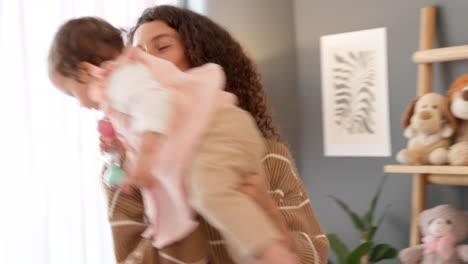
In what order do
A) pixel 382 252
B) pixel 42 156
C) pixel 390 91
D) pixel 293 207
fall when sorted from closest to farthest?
pixel 293 207
pixel 42 156
pixel 382 252
pixel 390 91

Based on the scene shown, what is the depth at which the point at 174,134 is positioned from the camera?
1008mm

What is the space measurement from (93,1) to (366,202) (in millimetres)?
1586

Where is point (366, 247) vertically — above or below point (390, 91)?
below

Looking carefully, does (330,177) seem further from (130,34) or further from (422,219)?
(130,34)

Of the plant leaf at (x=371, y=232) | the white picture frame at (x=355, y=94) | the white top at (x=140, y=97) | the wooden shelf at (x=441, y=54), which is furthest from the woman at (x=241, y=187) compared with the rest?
the white picture frame at (x=355, y=94)

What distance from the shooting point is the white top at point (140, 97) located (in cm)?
95

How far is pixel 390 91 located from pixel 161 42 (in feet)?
5.09

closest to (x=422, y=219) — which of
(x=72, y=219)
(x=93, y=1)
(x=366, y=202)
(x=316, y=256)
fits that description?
(x=366, y=202)

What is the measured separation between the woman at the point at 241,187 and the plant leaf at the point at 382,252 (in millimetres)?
1107

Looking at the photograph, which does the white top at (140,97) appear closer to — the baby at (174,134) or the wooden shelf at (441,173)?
the baby at (174,134)

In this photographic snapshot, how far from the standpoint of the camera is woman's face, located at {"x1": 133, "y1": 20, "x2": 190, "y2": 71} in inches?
55.7

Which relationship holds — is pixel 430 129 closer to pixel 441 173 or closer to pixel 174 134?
pixel 441 173

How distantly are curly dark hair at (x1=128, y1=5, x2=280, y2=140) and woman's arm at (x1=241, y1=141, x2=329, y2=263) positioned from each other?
135mm

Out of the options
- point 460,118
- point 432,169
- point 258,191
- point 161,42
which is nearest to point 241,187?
point 258,191
